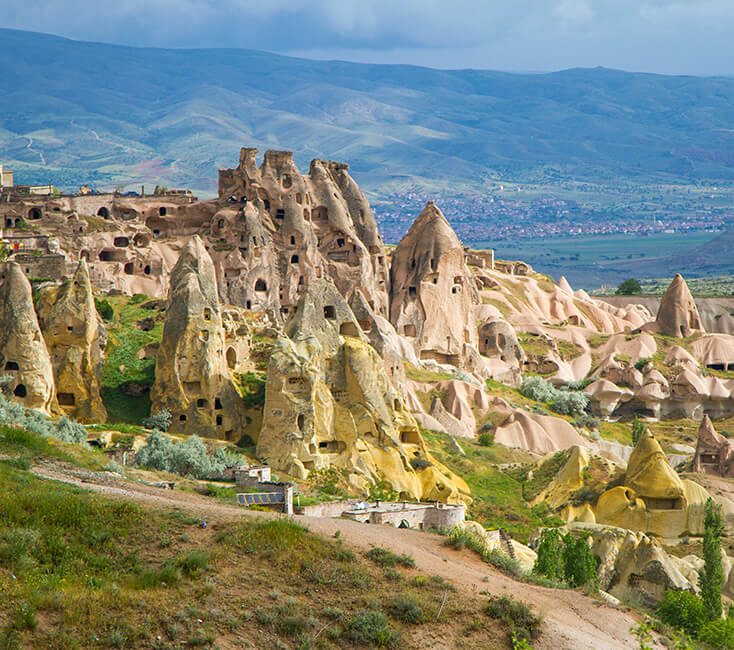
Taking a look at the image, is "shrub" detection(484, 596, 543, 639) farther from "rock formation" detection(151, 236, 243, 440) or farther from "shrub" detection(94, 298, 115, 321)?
"shrub" detection(94, 298, 115, 321)

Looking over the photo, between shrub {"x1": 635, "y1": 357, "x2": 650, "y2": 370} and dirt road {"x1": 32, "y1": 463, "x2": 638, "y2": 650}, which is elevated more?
shrub {"x1": 635, "y1": 357, "x2": 650, "y2": 370}

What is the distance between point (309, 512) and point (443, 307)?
50.5 metres

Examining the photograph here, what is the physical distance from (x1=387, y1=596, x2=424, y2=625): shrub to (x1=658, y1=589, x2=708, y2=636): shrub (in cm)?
1388

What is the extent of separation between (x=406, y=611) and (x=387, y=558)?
2.37 m

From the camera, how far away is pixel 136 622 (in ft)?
83.9

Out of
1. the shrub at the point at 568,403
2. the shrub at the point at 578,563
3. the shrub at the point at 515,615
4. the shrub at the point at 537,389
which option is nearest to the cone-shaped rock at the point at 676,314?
the shrub at the point at 537,389

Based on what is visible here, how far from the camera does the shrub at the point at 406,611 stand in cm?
2781

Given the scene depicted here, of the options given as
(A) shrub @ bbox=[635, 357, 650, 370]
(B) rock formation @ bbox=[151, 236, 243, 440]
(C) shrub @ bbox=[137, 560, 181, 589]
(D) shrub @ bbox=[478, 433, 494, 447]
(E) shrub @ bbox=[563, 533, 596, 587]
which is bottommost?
(E) shrub @ bbox=[563, 533, 596, 587]

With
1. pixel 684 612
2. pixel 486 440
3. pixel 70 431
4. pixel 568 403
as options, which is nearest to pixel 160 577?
pixel 684 612

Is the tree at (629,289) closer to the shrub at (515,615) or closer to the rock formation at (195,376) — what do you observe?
the rock formation at (195,376)

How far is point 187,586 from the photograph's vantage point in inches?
1074

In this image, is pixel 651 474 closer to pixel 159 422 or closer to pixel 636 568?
pixel 636 568

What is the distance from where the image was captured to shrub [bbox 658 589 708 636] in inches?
1572

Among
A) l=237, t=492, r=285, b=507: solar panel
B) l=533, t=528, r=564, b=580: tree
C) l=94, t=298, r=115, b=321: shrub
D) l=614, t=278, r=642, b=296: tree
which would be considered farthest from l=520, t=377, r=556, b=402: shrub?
l=614, t=278, r=642, b=296: tree
